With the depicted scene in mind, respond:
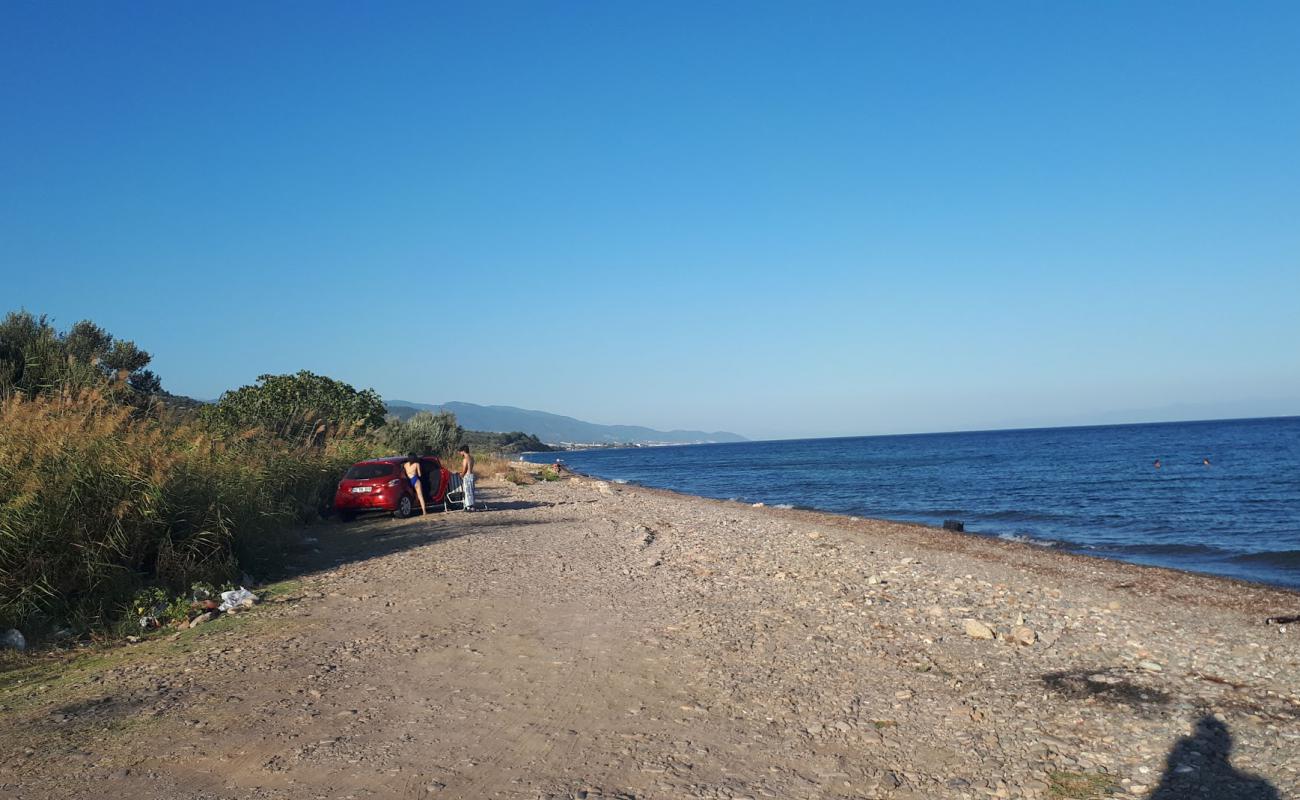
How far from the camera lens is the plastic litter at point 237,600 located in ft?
32.0

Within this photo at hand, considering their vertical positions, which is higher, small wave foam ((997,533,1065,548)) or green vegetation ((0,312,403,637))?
green vegetation ((0,312,403,637))

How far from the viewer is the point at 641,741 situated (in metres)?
5.98

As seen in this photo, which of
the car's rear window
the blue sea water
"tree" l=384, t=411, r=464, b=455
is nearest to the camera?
the car's rear window

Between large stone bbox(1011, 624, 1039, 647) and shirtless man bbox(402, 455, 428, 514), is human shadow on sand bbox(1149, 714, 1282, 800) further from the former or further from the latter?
shirtless man bbox(402, 455, 428, 514)

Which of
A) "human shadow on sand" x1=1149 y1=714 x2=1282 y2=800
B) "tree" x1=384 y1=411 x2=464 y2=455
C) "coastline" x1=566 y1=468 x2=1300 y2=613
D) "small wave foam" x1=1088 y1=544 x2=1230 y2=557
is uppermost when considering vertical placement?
"tree" x1=384 y1=411 x2=464 y2=455

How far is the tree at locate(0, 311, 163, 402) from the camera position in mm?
14328

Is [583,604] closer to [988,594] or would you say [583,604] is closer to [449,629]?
[449,629]

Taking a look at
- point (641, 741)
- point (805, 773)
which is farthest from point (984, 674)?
point (641, 741)

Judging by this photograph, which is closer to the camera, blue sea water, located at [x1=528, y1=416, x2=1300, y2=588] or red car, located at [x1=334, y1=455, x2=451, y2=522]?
red car, located at [x1=334, y1=455, x2=451, y2=522]

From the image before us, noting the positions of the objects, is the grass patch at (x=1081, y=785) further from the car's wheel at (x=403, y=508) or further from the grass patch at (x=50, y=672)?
the car's wheel at (x=403, y=508)

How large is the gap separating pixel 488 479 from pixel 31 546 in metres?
27.2

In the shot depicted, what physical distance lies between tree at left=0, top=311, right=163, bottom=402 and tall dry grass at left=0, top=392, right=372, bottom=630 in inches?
71.1

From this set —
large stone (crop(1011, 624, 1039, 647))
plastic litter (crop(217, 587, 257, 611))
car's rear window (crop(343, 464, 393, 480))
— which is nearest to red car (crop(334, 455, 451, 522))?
car's rear window (crop(343, 464, 393, 480))

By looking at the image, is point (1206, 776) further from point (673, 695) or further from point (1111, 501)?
point (1111, 501)
